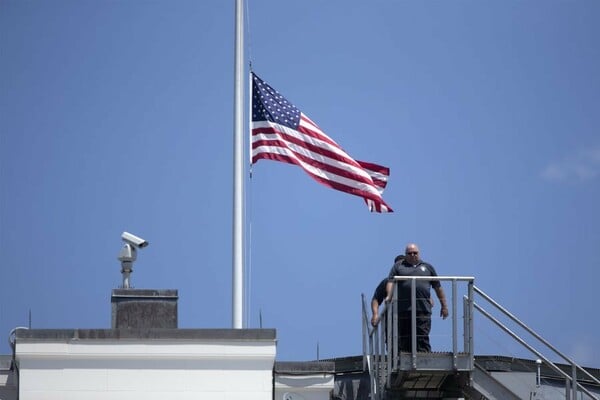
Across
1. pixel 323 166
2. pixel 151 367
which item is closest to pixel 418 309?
pixel 151 367

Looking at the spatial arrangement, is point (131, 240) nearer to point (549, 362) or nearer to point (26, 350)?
point (26, 350)

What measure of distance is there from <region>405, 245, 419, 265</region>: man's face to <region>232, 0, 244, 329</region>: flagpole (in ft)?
9.96

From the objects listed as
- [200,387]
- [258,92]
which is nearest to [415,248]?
[200,387]

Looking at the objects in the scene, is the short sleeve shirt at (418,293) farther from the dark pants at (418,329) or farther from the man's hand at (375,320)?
the man's hand at (375,320)

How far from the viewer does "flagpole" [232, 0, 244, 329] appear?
75.9ft

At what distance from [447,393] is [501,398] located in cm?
96

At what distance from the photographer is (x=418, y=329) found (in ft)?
68.9

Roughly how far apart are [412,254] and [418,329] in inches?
46.3

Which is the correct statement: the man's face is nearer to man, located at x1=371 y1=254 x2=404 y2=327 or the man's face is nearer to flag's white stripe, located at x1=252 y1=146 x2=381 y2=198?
man, located at x1=371 y1=254 x2=404 y2=327

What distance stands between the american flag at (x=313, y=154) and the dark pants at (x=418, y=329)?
4.11m

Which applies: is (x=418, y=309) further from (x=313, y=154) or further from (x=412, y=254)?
(x=313, y=154)

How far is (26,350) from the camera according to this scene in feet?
70.6

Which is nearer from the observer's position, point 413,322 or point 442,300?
point 413,322

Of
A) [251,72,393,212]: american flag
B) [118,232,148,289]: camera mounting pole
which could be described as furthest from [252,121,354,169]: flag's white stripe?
[118,232,148,289]: camera mounting pole
